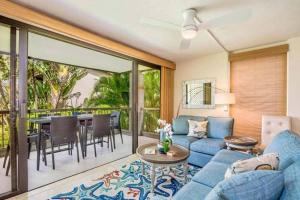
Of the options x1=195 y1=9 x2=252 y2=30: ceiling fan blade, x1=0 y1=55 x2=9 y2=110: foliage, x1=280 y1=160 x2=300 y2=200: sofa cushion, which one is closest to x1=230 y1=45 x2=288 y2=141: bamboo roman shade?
x1=195 y1=9 x2=252 y2=30: ceiling fan blade

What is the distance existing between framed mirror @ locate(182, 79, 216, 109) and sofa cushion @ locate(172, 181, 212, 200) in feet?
10.3

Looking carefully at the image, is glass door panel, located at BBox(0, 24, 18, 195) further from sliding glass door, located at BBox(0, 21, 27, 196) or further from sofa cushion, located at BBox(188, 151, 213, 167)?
sofa cushion, located at BBox(188, 151, 213, 167)

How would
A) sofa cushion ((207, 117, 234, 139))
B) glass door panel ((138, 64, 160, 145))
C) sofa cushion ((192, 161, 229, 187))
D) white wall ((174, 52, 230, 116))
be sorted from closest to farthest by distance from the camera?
sofa cushion ((192, 161, 229, 187))
sofa cushion ((207, 117, 234, 139))
white wall ((174, 52, 230, 116))
glass door panel ((138, 64, 160, 145))

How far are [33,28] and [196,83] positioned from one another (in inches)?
148

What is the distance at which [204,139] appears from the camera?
135 inches

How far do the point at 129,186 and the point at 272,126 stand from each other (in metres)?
2.82

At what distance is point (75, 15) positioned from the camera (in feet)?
8.11

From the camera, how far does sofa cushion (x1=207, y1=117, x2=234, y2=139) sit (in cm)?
348

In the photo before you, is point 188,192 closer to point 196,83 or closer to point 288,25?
point 288,25

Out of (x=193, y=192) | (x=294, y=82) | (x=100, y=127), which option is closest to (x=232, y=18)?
(x=193, y=192)

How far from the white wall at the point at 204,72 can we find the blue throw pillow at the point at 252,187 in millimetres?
Answer: 3418

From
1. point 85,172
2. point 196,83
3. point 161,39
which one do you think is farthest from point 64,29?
point 196,83

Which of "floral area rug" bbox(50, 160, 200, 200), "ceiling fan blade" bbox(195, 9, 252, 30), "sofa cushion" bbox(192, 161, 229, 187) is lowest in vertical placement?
"floral area rug" bbox(50, 160, 200, 200)

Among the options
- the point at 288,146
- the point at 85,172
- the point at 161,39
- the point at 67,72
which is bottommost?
the point at 85,172
